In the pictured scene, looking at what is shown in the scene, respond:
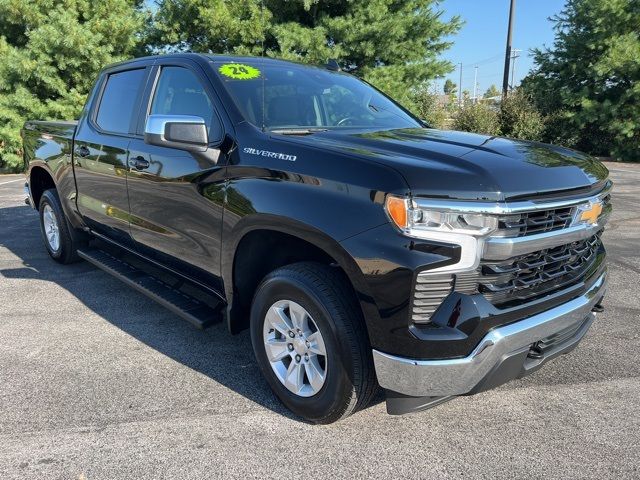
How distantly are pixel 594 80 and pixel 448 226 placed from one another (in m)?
20.8

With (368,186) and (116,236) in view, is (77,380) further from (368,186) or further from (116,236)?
(368,186)

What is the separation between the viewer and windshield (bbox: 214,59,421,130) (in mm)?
3268

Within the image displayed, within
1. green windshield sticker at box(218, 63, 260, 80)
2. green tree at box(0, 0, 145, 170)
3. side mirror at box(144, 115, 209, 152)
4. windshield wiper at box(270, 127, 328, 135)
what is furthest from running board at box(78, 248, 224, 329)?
green tree at box(0, 0, 145, 170)

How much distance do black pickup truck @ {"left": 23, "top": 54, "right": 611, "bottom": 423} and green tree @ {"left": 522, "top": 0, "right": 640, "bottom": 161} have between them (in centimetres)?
1807

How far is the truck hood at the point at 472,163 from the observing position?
2.26 meters

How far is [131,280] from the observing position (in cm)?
415

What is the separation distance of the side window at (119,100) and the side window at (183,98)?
362 mm

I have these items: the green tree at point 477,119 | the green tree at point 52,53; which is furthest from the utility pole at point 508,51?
the green tree at point 52,53

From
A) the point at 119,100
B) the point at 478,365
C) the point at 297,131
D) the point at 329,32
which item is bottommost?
the point at 478,365

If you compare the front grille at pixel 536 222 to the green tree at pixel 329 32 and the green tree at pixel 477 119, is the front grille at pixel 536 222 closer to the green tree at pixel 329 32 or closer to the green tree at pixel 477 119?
the green tree at pixel 329 32

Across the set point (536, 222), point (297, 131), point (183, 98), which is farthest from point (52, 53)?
point (536, 222)

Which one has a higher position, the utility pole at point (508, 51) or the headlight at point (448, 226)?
the utility pole at point (508, 51)

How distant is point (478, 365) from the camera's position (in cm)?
227

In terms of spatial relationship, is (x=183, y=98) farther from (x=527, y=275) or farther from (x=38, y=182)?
(x=38, y=182)
